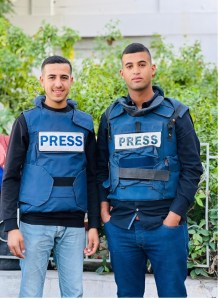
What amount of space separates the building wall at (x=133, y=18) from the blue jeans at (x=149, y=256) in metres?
6.55

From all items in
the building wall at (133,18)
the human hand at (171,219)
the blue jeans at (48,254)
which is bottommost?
the blue jeans at (48,254)

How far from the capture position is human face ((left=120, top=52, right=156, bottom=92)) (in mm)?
3311

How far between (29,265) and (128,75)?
1153 millimetres

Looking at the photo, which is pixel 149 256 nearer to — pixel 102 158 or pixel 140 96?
pixel 102 158

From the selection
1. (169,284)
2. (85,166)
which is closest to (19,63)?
(85,166)

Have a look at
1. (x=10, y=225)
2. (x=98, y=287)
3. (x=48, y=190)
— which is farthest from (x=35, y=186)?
(x=98, y=287)

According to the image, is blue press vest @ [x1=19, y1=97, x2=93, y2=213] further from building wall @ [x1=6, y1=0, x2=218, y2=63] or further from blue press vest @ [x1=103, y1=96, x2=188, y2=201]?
building wall @ [x1=6, y1=0, x2=218, y2=63]

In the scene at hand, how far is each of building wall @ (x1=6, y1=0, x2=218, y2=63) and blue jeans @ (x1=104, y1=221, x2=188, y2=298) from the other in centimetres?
655

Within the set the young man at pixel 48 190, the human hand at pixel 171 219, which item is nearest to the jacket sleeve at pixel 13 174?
the young man at pixel 48 190

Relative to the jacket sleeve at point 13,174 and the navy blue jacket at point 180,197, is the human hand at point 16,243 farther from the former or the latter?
the navy blue jacket at point 180,197

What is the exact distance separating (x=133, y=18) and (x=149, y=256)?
6877 mm

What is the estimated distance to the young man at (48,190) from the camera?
3275 millimetres

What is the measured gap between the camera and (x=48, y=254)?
131 inches

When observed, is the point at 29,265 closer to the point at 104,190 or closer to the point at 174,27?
the point at 104,190
